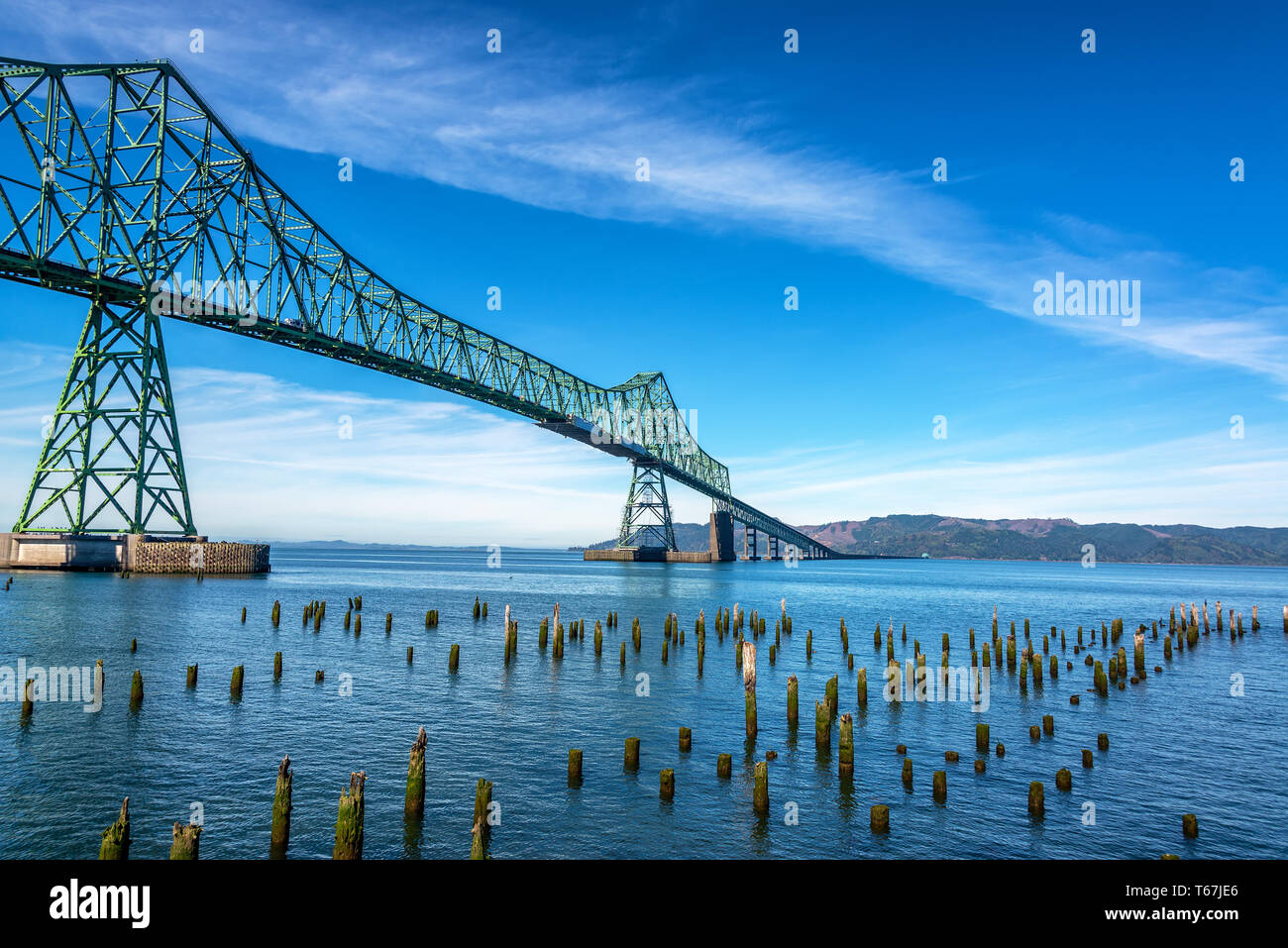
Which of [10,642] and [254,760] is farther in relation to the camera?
[10,642]

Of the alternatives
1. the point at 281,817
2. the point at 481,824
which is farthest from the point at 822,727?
the point at 281,817

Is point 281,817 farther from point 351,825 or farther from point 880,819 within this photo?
point 880,819

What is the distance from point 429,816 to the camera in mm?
13852

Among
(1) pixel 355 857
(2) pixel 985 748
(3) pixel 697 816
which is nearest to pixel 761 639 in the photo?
(2) pixel 985 748

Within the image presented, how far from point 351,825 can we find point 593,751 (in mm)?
8368

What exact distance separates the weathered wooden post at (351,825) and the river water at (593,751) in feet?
4.54

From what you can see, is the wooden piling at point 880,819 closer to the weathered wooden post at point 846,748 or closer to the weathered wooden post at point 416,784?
the weathered wooden post at point 846,748

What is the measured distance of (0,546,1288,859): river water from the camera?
44.0ft

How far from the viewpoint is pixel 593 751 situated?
1858cm

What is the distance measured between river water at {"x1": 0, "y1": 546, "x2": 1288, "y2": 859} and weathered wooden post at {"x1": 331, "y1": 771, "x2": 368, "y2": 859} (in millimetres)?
1385

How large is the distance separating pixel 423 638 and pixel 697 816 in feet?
86.4

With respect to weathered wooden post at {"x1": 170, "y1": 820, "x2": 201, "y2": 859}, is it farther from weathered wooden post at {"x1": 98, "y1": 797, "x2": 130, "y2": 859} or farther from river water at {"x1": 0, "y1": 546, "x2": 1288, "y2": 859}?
river water at {"x1": 0, "y1": 546, "x2": 1288, "y2": 859}
